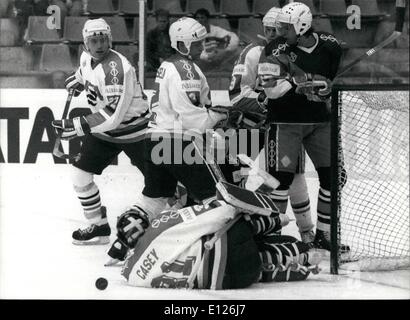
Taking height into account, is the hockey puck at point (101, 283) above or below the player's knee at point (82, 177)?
below

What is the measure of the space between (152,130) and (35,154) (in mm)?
1775

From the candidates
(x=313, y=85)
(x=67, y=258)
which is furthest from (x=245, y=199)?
(x=67, y=258)

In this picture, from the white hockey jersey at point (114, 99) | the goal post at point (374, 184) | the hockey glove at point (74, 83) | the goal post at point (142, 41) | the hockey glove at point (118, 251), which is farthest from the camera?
the goal post at point (142, 41)

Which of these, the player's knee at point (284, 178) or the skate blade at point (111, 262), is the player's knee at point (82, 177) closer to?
the skate blade at point (111, 262)

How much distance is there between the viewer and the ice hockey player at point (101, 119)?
436 cm

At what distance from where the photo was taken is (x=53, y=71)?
567 centimetres

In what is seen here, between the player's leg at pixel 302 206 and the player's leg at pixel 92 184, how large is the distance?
0.75 meters

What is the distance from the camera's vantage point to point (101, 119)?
4383 millimetres

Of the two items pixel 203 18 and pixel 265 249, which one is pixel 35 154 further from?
pixel 265 249

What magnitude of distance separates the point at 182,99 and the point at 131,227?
51cm

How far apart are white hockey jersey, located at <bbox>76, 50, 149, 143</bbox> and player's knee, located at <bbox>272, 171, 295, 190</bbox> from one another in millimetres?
608

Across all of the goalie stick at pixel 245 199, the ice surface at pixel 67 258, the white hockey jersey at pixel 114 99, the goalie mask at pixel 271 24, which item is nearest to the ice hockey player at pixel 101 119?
the white hockey jersey at pixel 114 99

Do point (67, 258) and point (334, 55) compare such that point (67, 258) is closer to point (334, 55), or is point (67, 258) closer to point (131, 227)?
point (131, 227)

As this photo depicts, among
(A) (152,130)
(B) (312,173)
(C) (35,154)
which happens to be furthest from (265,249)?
(C) (35,154)
